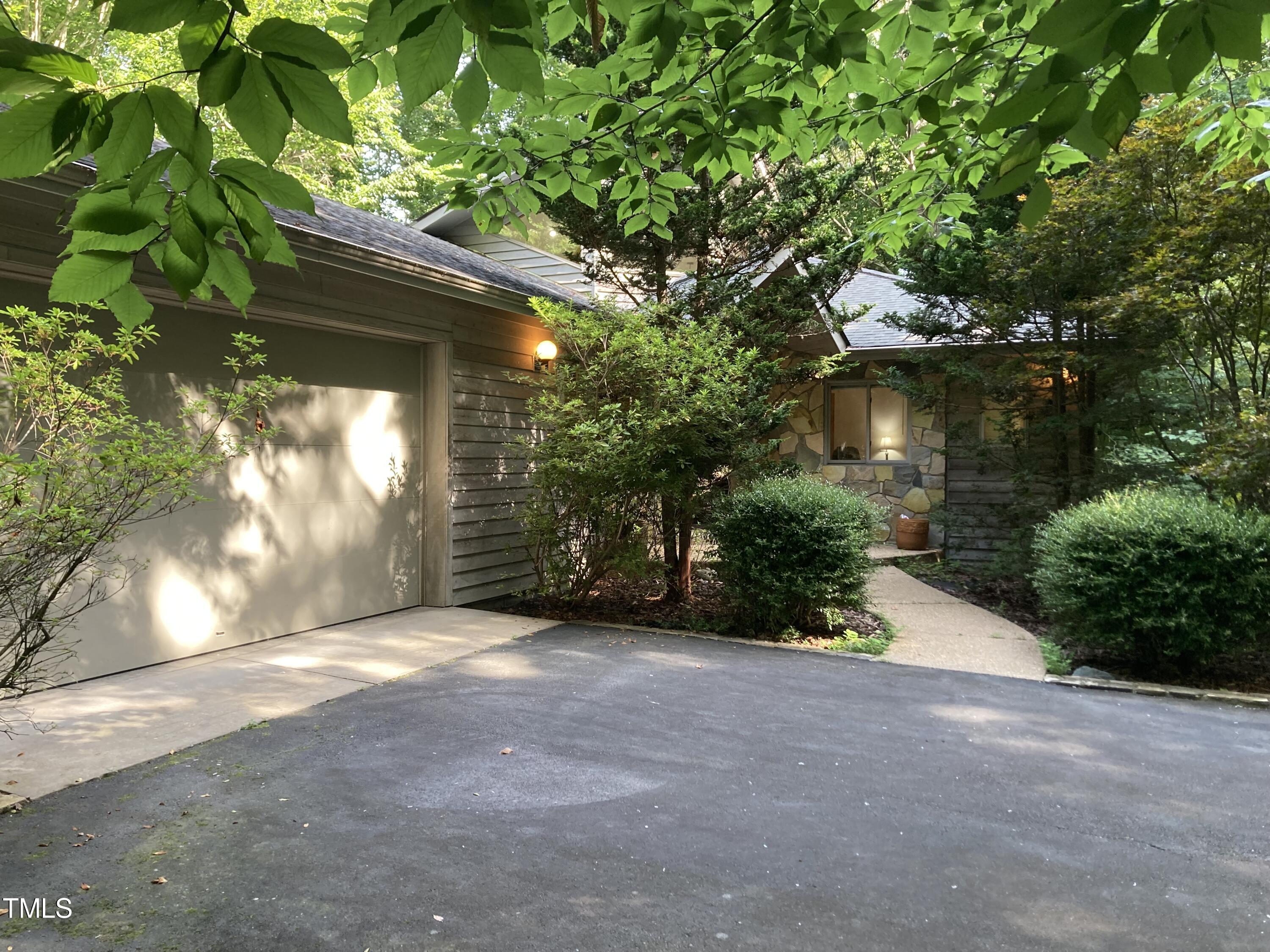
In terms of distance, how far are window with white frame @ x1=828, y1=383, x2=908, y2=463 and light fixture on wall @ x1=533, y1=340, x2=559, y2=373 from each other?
604 centimetres

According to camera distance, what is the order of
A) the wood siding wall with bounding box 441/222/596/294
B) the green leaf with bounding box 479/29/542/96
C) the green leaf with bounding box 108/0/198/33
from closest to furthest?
the green leaf with bounding box 108/0/198/33
the green leaf with bounding box 479/29/542/96
the wood siding wall with bounding box 441/222/596/294

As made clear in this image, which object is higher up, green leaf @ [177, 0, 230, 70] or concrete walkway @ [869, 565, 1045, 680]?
green leaf @ [177, 0, 230, 70]

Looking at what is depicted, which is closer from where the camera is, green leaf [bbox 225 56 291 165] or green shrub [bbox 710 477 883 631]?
green leaf [bbox 225 56 291 165]

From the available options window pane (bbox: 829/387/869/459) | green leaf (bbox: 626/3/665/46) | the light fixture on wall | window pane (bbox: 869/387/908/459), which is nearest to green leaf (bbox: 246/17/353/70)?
green leaf (bbox: 626/3/665/46)

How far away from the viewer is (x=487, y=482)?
25.7 feet

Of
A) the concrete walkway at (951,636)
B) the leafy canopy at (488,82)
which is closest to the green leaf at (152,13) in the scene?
the leafy canopy at (488,82)

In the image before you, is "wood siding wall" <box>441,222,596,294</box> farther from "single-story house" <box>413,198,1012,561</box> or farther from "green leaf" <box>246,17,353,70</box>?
"green leaf" <box>246,17,353,70</box>

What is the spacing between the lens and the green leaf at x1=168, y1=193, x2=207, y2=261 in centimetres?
150

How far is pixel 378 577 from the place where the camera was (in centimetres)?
705

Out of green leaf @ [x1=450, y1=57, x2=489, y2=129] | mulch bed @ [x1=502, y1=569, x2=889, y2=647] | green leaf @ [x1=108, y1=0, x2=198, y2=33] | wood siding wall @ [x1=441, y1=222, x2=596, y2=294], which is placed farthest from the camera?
wood siding wall @ [x1=441, y1=222, x2=596, y2=294]

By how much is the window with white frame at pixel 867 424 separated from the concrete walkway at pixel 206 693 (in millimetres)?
7475

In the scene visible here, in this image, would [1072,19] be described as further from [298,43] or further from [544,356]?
[544,356]

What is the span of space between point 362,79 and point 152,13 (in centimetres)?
94

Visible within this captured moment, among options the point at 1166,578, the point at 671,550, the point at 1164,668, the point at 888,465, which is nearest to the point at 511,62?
the point at 1166,578
